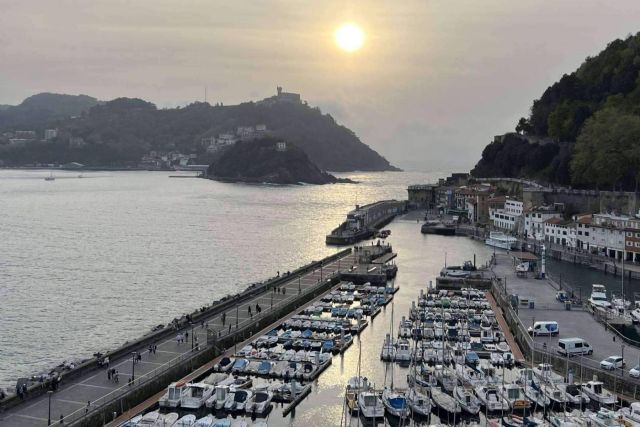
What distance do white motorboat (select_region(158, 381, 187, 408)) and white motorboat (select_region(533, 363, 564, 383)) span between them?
24.3ft

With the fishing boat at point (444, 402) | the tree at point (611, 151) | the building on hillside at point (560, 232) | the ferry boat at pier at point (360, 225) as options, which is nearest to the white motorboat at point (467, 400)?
the fishing boat at point (444, 402)

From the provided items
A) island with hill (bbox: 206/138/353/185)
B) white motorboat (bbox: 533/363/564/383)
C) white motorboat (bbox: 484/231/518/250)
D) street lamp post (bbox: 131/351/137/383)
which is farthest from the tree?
island with hill (bbox: 206/138/353/185)

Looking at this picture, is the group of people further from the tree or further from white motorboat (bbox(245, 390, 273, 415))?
the tree

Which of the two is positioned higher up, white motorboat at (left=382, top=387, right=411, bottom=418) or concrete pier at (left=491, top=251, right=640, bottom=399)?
concrete pier at (left=491, top=251, right=640, bottom=399)

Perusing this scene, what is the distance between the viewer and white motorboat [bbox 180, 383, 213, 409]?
47.0ft

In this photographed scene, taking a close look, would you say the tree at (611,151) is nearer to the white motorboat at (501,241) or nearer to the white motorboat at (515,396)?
the white motorboat at (501,241)

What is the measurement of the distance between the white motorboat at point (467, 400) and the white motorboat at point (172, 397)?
5511mm

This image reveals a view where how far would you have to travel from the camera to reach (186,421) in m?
13.1

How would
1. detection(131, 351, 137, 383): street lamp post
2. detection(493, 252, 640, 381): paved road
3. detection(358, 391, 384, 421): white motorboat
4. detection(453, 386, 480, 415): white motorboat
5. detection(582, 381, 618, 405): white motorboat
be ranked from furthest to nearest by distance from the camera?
detection(493, 252, 640, 381): paved road, detection(131, 351, 137, 383): street lamp post, detection(453, 386, 480, 415): white motorboat, detection(582, 381, 618, 405): white motorboat, detection(358, 391, 384, 421): white motorboat

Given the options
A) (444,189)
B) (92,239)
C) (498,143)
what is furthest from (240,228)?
(498,143)

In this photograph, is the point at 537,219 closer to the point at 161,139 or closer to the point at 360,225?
the point at 360,225

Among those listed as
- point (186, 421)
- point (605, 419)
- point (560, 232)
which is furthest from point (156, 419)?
point (560, 232)

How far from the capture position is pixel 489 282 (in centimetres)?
2752

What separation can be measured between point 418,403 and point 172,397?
484 centimetres
